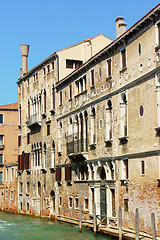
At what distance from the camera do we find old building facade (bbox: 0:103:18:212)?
150ft

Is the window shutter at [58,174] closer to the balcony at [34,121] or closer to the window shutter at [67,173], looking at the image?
the window shutter at [67,173]

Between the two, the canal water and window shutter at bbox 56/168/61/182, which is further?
window shutter at bbox 56/168/61/182

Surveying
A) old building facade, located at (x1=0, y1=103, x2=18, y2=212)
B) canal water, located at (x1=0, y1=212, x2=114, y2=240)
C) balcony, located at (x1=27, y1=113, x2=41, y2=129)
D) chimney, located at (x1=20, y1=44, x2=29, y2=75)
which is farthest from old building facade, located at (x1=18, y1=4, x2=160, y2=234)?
old building facade, located at (x1=0, y1=103, x2=18, y2=212)

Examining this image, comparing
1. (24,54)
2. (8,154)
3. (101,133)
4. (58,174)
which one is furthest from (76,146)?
(8,154)

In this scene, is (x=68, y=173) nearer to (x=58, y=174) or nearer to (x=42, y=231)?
(x=58, y=174)

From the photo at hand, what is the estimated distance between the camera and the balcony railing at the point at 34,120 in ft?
122

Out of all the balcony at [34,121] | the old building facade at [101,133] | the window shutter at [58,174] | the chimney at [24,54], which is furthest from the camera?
the chimney at [24,54]

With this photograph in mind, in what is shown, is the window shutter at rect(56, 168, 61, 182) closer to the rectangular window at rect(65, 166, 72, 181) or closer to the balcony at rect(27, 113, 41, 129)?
the rectangular window at rect(65, 166, 72, 181)

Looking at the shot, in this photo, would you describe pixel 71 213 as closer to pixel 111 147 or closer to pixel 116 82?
pixel 111 147

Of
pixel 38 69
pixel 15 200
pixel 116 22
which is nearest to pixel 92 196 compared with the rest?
pixel 116 22

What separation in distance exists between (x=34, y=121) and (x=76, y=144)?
31.6ft

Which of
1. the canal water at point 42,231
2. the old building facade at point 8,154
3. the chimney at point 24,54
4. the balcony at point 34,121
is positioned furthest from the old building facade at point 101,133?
the old building facade at point 8,154

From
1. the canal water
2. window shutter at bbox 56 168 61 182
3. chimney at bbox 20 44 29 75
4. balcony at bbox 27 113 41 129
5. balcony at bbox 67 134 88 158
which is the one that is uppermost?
chimney at bbox 20 44 29 75

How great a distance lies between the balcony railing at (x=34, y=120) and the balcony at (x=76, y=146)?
6931 mm
